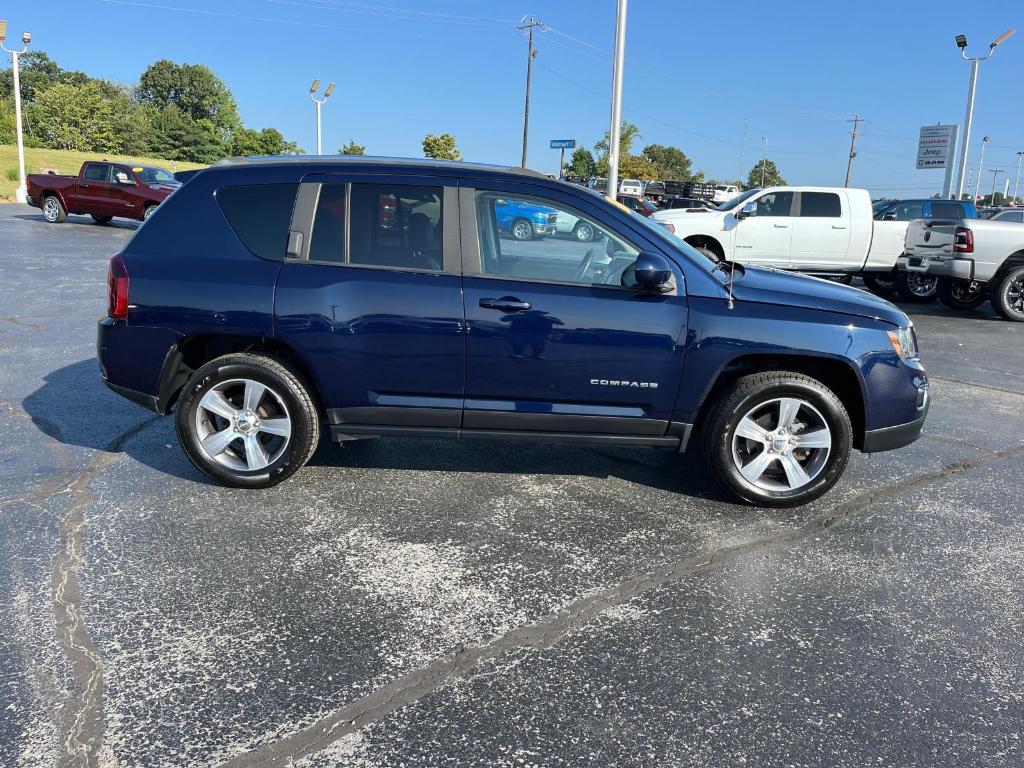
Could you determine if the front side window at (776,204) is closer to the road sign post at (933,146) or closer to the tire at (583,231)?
the tire at (583,231)

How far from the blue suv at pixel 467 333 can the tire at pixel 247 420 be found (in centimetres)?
1

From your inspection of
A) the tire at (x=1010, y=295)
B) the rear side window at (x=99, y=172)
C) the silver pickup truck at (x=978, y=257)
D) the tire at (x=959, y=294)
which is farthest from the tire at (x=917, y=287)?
the rear side window at (x=99, y=172)

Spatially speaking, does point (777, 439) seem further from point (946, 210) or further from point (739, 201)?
point (946, 210)

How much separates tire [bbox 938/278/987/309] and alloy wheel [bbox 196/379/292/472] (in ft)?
40.0

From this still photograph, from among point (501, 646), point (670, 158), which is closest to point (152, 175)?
point (501, 646)

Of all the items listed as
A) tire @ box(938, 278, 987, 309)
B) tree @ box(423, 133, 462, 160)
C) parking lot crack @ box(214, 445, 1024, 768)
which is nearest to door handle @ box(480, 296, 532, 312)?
parking lot crack @ box(214, 445, 1024, 768)

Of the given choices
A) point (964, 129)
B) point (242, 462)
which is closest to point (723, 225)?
point (242, 462)

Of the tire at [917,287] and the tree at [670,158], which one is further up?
the tree at [670,158]

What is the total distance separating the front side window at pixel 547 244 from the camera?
13.7ft

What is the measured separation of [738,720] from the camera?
2.60 metres

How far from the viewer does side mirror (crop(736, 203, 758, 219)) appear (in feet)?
44.6

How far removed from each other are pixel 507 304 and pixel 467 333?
0.26 m

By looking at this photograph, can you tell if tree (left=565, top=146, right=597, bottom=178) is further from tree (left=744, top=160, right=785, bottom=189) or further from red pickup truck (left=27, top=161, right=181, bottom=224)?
red pickup truck (left=27, top=161, right=181, bottom=224)

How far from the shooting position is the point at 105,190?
21.5m
